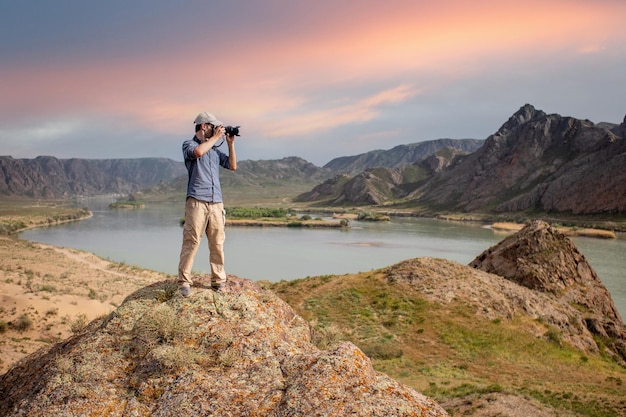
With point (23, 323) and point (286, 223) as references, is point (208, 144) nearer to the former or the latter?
point (23, 323)

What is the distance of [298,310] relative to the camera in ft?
79.6

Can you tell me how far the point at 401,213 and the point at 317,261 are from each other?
135221 mm

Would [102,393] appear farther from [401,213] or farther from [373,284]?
[401,213]

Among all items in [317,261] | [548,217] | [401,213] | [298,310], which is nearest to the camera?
[298,310]

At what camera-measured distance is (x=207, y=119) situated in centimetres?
733

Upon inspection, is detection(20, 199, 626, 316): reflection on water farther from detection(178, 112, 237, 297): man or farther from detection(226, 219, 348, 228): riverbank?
detection(178, 112, 237, 297): man

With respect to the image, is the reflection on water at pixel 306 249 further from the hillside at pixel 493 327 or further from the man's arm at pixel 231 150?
the man's arm at pixel 231 150

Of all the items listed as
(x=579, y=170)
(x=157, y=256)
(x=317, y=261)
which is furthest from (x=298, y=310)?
(x=579, y=170)

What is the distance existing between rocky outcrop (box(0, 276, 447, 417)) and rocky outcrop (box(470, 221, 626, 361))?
26406mm

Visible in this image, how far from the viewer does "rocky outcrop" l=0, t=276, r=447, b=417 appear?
16.3ft

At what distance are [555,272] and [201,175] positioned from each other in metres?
30.1

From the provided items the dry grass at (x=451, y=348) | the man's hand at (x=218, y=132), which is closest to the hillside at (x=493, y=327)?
the dry grass at (x=451, y=348)

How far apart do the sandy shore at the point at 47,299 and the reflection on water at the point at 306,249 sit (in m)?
14.9

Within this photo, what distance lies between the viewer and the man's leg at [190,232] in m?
6.96
